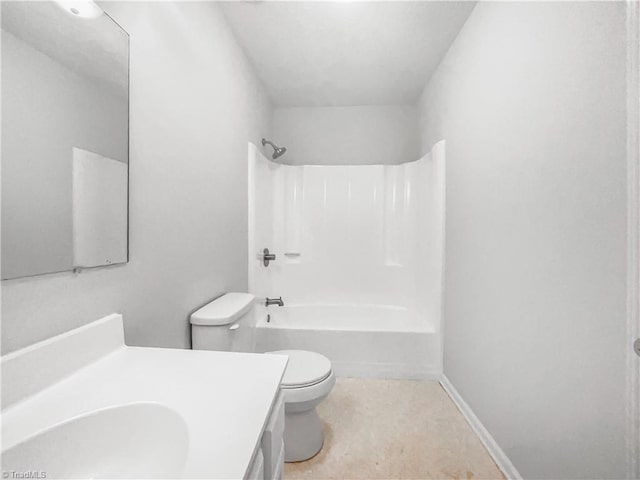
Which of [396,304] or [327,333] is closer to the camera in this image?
[327,333]

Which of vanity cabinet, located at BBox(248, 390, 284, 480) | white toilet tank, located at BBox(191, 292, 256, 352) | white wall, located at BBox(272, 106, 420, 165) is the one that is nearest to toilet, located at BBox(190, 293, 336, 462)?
white toilet tank, located at BBox(191, 292, 256, 352)

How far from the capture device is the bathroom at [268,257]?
0.61 meters

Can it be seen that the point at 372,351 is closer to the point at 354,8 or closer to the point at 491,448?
the point at 491,448

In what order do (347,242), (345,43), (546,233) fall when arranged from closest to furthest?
(546,233) → (345,43) → (347,242)

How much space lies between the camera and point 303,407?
1.34 m

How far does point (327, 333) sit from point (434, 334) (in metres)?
0.81

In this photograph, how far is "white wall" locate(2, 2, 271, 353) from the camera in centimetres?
72

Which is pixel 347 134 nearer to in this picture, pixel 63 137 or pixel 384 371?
pixel 384 371

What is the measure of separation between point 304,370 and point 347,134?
7.77ft

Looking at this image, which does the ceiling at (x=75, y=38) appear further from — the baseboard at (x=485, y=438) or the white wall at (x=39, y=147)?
the baseboard at (x=485, y=438)

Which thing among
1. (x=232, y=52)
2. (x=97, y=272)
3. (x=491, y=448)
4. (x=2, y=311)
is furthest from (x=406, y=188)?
(x=2, y=311)

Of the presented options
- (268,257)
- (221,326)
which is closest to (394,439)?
(221,326)

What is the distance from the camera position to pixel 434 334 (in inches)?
82.7

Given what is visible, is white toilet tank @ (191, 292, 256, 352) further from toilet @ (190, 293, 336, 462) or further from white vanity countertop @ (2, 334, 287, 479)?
white vanity countertop @ (2, 334, 287, 479)
